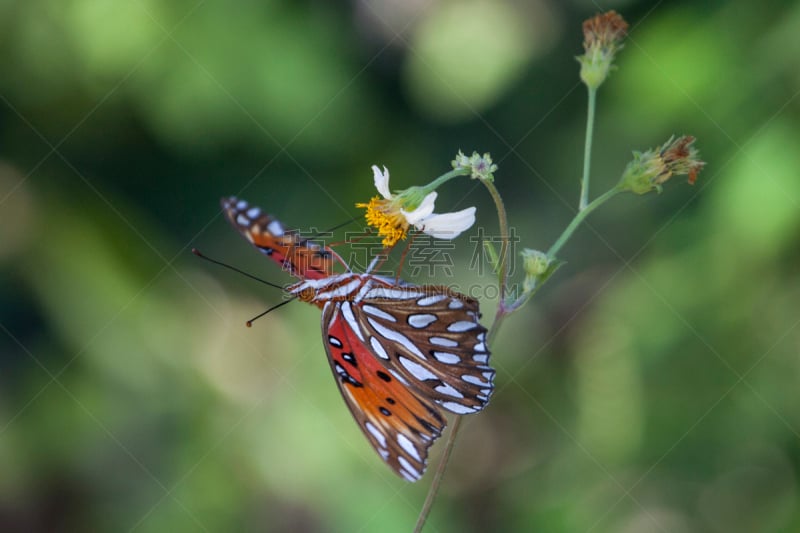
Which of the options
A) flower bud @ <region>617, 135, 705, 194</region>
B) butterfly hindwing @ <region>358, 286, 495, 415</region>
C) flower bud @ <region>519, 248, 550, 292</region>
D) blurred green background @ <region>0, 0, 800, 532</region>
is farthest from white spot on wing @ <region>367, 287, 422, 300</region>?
blurred green background @ <region>0, 0, 800, 532</region>

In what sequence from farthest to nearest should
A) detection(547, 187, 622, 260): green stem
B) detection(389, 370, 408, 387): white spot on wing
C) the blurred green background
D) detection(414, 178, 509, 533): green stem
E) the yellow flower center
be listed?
the blurred green background → the yellow flower center → detection(389, 370, 408, 387): white spot on wing → detection(547, 187, 622, 260): green stem → detection(414, 178, 509, 533): green stem

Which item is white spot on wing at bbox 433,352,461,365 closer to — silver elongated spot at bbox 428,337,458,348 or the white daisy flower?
silver elongated spot at bbox 428,337,458,348

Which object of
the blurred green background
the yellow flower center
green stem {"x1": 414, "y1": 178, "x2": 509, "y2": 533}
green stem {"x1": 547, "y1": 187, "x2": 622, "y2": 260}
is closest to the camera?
green stem {"x1": 414, "y1": 178, "x2": 509, "y2": 533}

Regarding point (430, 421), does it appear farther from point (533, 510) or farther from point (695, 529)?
point (695, 529)

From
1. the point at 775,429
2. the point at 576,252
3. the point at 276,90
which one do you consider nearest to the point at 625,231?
the point at 576,252

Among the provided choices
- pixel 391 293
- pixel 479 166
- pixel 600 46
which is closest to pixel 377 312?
pixel 391 293

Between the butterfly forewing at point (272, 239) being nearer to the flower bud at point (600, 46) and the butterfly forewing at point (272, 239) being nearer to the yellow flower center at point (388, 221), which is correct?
the yellow flower center at point (388, 221)
